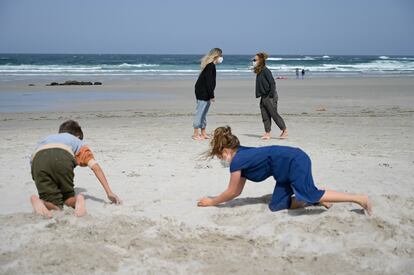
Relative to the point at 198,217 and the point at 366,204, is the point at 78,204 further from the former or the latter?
the point at 366,204

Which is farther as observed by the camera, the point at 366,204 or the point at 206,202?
the point at 206,202

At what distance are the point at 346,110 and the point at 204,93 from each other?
7.02 meters

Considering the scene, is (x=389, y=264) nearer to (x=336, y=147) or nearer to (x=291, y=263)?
(x=291, y=263)

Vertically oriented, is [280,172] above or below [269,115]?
above

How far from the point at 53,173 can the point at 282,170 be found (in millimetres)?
2167

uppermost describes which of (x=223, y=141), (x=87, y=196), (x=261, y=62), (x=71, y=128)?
(x=261, y=62)

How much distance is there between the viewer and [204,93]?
9.16 m

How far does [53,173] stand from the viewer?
14.5ft

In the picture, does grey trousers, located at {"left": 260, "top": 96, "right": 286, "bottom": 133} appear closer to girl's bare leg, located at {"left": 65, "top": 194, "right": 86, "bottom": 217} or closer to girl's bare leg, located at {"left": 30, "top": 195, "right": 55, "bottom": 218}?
girl's bare leg, located at {"left": 65, "top": 194, "right": 86, "bottom": 217}

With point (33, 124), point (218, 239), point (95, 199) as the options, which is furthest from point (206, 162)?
point (33, 124)

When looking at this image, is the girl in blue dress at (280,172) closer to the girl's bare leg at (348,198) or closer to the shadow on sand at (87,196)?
the girl's bare leg at (348,198)

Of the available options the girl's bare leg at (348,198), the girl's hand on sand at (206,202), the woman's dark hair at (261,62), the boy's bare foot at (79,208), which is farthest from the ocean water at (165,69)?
the girl's bare leg at (348,198)

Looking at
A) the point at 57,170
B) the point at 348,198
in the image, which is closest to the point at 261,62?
the point at 348,198

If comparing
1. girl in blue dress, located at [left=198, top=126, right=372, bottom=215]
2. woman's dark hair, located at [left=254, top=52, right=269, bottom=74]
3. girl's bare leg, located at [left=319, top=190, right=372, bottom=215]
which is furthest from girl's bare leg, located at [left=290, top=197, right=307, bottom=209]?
woman's dark hair, located at [left=254, top=52, right=269, bottom=74]
